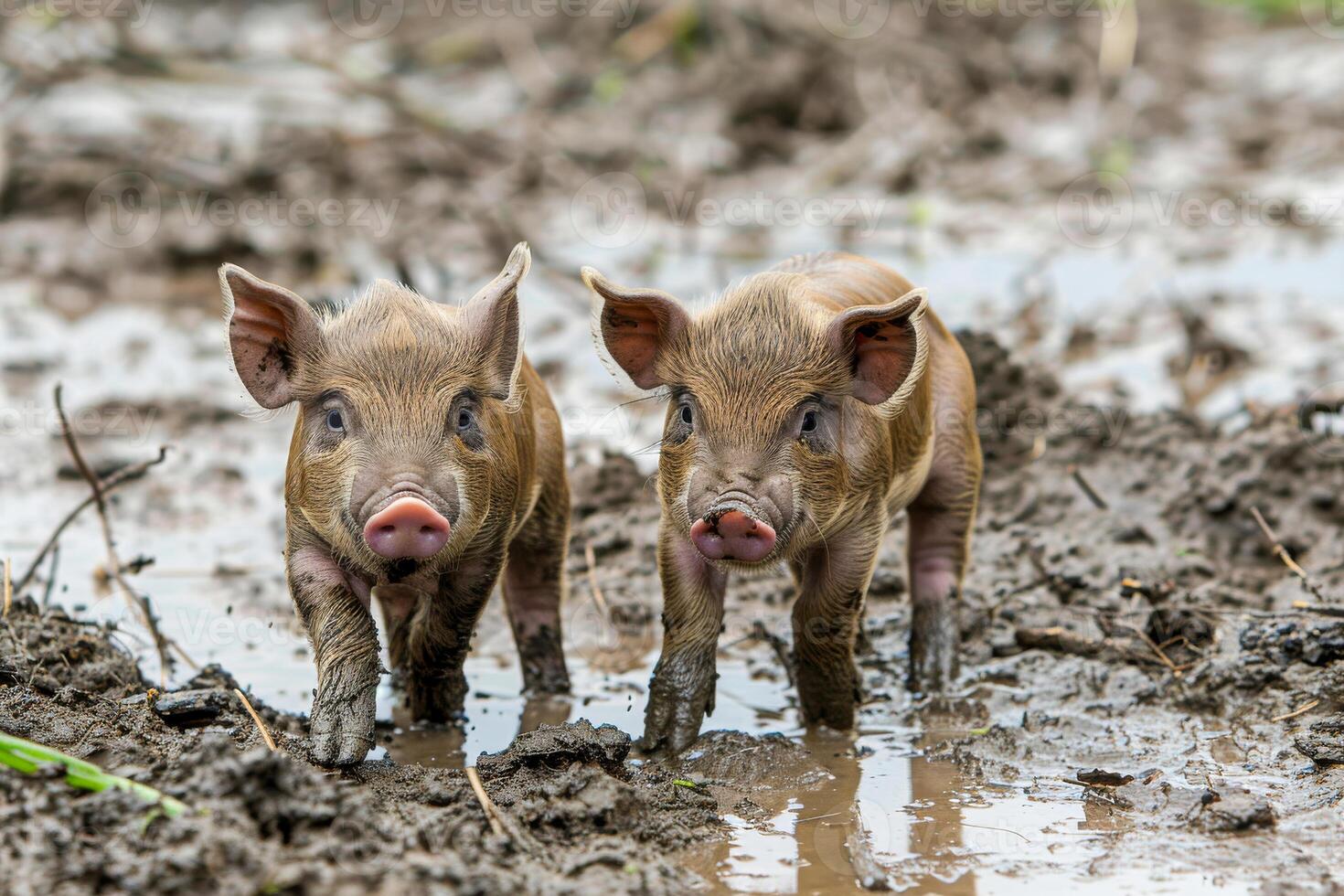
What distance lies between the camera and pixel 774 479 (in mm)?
5039

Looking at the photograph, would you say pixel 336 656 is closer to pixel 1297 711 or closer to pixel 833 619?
pixel 833 619

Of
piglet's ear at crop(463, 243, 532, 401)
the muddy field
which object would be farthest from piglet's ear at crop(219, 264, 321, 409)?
piglet's ear at crop(463, 243, 532, 401)

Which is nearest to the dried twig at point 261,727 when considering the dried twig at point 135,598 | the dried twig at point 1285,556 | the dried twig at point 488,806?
the dried twig at point 488,806

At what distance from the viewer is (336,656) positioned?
4.97 meters

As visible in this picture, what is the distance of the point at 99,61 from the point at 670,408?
9026 millimetres

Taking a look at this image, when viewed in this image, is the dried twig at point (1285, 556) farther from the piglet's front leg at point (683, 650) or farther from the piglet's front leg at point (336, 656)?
the piglet's front leg at point (336, 656)

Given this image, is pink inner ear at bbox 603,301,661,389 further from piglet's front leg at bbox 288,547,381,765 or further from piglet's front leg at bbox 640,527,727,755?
piglet's front leg at bbox 288,547,381,765

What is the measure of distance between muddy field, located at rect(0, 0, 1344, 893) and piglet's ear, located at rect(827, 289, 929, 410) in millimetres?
1211

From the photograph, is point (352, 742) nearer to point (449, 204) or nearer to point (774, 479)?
point (774, 479)

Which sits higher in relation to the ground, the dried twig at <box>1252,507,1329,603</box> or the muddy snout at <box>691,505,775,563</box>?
the dried twig at <box>1252,507,1329,603</box>

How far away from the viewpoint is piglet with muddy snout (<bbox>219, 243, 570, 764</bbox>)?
15.8 feet

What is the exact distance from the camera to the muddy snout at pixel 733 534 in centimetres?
480

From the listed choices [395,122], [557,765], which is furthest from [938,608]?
[395,122]

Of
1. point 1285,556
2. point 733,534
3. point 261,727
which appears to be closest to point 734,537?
point 733,534
